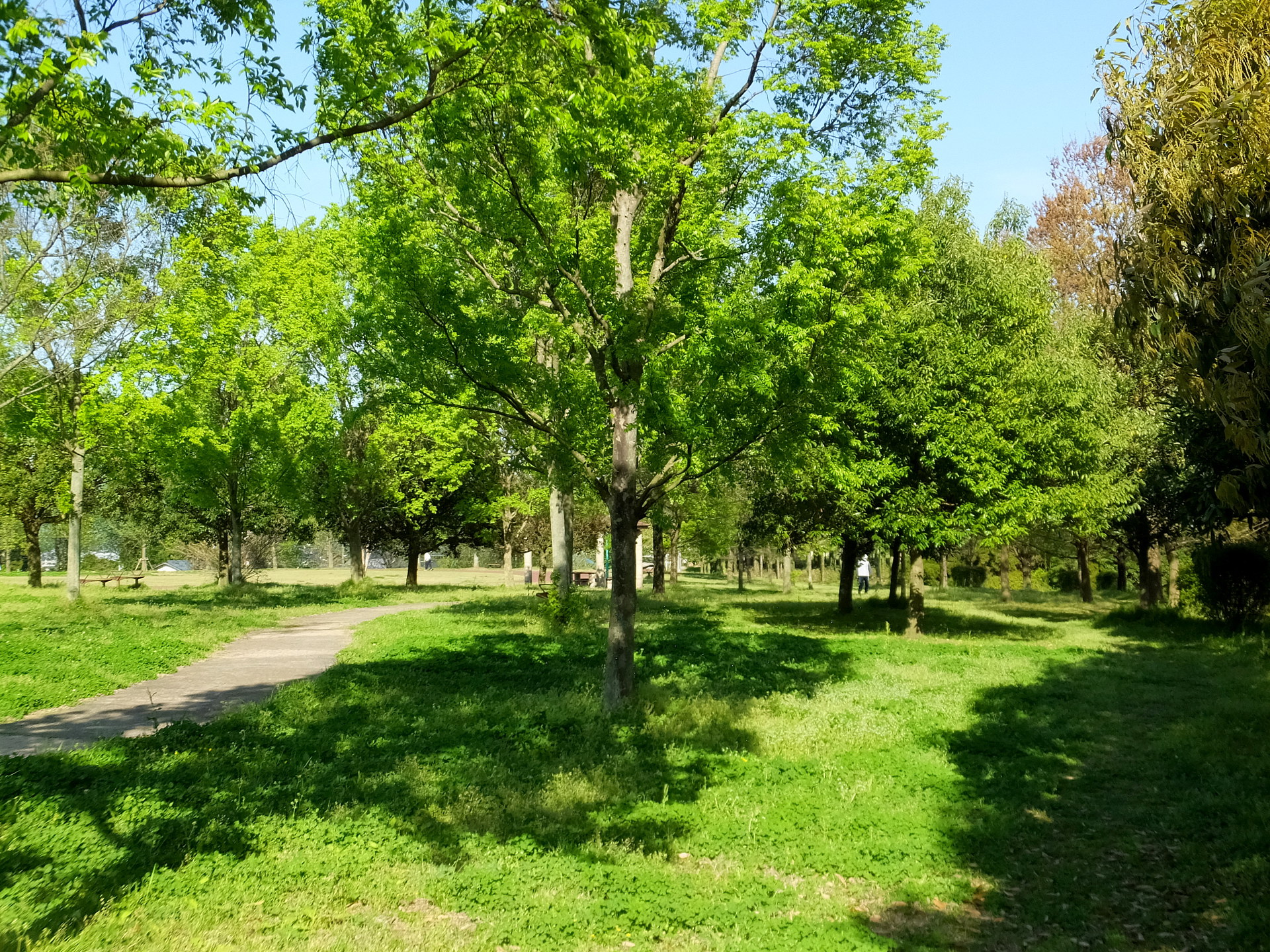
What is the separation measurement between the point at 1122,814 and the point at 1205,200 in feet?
18.8

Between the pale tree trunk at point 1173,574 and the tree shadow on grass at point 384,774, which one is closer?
the tree shadow on grass at point 384,774

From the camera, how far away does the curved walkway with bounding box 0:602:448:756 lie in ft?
31.0

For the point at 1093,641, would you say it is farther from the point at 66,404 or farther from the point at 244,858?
the point at 66,404

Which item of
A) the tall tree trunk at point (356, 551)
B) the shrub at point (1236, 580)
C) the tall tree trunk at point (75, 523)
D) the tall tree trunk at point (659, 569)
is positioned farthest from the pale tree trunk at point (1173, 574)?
the tall tree trunk at point (75, 523)

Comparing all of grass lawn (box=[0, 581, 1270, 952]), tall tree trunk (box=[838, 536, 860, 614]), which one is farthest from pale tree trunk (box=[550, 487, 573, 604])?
tall tree trunk (box=[838, 536, 860, 614])

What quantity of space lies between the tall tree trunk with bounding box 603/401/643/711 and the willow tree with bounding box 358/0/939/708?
0.11 ft

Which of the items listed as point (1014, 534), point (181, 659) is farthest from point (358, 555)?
point (1014, 534)

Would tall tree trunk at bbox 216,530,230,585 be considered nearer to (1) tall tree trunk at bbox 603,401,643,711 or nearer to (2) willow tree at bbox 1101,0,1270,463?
(1) tall tree trunk at bbox 603,401,643,711

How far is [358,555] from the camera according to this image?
36531 millimetres

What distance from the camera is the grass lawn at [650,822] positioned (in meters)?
5.90

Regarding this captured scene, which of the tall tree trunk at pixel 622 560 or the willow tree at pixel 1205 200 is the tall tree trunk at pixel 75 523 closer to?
the tall tree trunk at pixel 622 560

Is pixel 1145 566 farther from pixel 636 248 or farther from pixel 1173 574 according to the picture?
pixel 636 248

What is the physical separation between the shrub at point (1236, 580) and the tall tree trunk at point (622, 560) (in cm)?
1845

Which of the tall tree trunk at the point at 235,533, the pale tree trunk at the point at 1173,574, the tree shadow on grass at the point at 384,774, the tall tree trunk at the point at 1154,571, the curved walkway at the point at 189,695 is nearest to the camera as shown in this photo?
the tree shadow on grass at the point at 384,774
